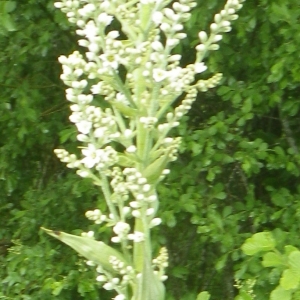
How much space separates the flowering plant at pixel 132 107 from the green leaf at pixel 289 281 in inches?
16.3

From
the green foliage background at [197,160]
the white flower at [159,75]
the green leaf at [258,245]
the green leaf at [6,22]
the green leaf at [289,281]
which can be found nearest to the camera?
the white flower at [159,75]

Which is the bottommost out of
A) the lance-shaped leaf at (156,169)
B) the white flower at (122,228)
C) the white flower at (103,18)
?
the white flower at (122,228)

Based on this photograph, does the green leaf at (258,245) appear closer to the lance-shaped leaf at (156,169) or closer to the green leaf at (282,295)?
the green leaf at (282,295)

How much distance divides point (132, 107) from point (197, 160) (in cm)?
114

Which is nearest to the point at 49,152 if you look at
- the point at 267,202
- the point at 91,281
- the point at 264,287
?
the point at 91,281

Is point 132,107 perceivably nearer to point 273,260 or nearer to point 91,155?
point 91,155

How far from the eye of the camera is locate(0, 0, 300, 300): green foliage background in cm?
201

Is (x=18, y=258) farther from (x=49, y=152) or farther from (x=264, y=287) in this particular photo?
(x=264, y=287)

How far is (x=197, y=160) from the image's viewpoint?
2137 mm

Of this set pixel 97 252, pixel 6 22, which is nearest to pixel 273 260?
pixel 97 252

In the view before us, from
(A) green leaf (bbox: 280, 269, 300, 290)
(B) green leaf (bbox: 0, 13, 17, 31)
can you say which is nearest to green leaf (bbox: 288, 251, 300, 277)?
(A) green leaf (bbox: 280, 269, 300, 290)

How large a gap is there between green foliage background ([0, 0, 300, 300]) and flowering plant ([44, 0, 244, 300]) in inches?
34.5

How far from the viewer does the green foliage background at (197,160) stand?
201 cm

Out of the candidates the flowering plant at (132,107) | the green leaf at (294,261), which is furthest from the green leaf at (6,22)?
the green leaf at (294,261)
